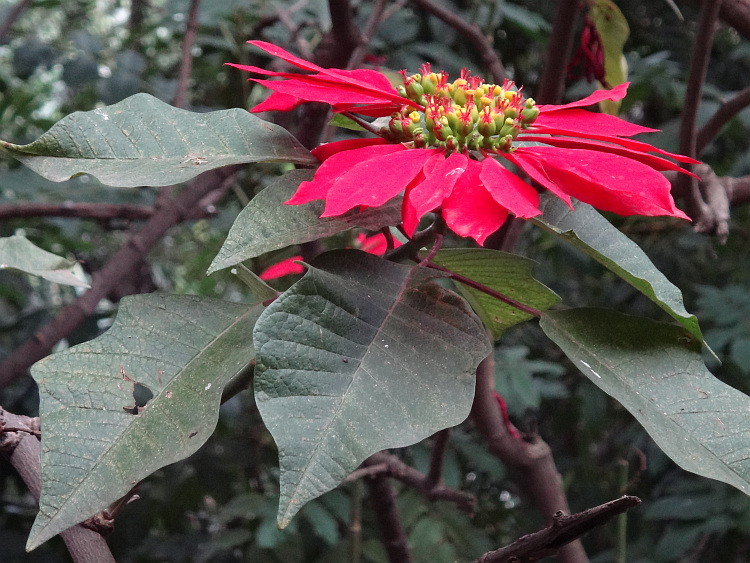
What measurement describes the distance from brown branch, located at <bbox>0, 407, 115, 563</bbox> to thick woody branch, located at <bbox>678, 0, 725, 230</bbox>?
18.3 inches

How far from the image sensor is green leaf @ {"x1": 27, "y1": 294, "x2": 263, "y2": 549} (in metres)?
0.22

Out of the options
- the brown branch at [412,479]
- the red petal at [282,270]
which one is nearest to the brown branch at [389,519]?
the brown branch at [412,479]

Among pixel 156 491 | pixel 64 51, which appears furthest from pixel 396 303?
pixel 64 51

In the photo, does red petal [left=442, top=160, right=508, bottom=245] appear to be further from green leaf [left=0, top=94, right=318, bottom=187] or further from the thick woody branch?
the thick woody branch

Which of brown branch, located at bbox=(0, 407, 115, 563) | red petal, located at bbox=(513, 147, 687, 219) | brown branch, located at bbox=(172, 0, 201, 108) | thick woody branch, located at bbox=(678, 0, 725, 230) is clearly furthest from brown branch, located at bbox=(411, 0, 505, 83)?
brown branch, located at bbox=(0, 407, 115, 563)

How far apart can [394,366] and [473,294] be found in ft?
0.37

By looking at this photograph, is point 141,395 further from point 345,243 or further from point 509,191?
point 345,243

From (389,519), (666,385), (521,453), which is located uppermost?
(666,385)

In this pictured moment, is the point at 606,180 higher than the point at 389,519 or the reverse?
higher

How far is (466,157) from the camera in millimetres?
269

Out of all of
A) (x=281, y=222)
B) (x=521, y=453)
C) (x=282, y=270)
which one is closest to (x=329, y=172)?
(x=281, y=222)

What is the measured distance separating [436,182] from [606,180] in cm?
6

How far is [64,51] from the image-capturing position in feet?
3.12

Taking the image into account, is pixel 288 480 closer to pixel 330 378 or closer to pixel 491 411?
pixel 330 378
